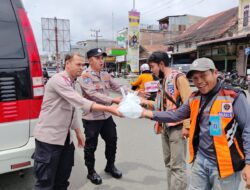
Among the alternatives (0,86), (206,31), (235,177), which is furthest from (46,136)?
(206,31)

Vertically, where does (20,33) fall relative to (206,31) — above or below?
below

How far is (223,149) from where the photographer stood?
1.85 metres

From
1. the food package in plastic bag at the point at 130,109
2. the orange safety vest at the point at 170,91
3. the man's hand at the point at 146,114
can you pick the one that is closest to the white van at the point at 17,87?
the food package in plastic bag at the point at 130,109

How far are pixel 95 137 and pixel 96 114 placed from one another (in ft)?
1.13

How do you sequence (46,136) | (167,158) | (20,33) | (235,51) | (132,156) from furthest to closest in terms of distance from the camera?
1. (235,51)
2. (132,156)
3. (167,158)
4. (20,33)
5. (46,136)

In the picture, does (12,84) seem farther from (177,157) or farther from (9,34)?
(177,157)

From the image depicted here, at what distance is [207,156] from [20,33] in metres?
2.29

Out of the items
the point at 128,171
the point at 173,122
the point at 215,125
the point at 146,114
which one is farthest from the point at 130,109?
the point at 128,171

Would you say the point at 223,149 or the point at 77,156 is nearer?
the point at 223,149

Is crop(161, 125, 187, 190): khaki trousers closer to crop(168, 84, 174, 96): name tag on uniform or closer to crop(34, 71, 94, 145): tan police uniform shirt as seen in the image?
crop(168, 84, 174, 96): name tag on uniform

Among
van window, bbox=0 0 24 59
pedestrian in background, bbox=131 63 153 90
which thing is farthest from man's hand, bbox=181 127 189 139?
pedestrian in background, bbox=131 63 153 90

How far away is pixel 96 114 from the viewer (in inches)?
137

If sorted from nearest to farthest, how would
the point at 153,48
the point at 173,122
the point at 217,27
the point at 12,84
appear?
the point at 173,122 < the point at 12,84 < the point at 217,27 < the point at 153,48

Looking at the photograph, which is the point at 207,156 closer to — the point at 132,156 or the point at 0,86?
the point at 0,86
